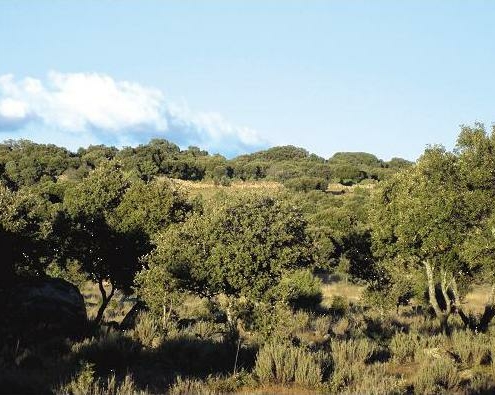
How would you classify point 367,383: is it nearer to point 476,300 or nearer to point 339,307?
point 339,307

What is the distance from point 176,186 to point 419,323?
15323 millimetres

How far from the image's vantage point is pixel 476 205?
2094 centimetres

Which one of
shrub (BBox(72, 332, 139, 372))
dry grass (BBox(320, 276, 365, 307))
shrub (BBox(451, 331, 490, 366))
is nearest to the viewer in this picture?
shrub (BBox(72, 332, 139, 372))

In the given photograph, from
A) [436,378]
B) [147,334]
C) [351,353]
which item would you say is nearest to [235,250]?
[147,334]

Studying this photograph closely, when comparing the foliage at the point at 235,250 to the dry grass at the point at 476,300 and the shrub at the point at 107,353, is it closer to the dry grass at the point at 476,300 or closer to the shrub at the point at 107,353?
the shrub at the point at 107,353

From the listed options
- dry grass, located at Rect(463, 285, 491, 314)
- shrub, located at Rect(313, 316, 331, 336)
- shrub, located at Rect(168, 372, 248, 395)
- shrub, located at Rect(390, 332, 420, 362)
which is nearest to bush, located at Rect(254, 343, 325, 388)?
shrub, located at Rect(168, 372, 248, 395)

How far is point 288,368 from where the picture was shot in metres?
14.3

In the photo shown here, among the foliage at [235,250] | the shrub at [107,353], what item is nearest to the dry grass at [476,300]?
the foliage at [235,250]

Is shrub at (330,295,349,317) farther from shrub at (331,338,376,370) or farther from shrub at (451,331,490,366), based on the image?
shrub at (331,338,376,370)

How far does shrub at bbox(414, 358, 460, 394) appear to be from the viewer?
13.7m

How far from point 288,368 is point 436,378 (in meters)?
4.02

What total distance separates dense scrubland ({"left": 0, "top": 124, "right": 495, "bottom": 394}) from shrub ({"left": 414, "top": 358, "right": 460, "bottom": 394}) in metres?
0.04

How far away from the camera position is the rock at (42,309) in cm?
1869

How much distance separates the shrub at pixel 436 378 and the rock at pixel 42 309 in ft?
38.9
